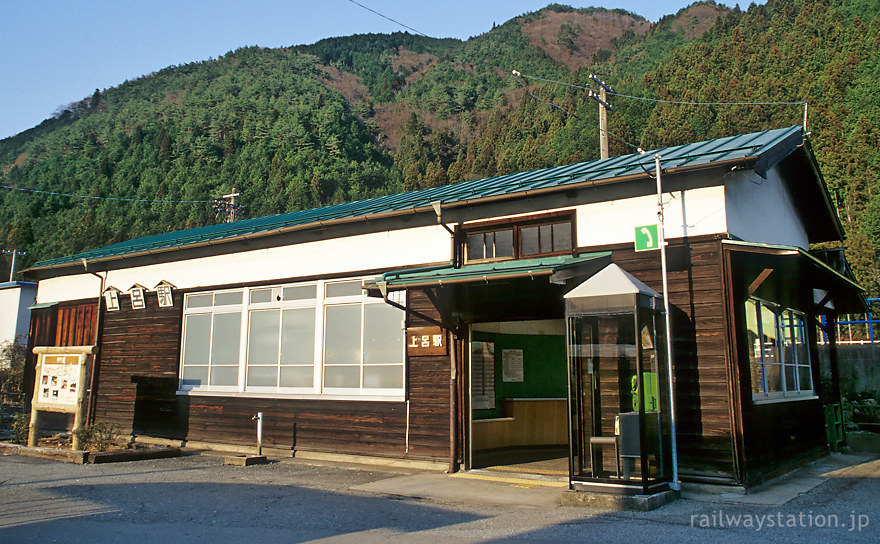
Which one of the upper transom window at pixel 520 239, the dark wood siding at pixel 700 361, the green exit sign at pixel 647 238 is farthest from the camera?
the upper transom window at pixel 520 239

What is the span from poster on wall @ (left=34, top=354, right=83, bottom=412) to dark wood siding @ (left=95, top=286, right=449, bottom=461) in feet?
6.32

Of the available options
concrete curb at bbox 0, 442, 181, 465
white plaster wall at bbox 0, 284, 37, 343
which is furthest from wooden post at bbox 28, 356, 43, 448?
white plaster wall at bbox 0, 284, 37, 343

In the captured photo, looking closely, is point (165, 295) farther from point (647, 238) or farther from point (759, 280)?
point (759, 280)

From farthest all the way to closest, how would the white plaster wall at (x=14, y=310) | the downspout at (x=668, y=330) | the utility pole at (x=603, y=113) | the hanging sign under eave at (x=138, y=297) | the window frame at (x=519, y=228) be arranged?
1. the white plaster wall at (x=14, y=310)
2. the utility pole at (x=603, y=113)
3. the hanging sign under eave at (x=138, y=297)
4. the window frame at (x=519, y=228)
5. the downspout at (x=668, y=330)

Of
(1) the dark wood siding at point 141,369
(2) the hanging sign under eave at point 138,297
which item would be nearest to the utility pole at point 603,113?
(1) the dark wood siding at point 141,369

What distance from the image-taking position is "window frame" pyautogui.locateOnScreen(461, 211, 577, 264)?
33.0 feet

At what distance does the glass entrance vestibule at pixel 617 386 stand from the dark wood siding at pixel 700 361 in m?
0.36

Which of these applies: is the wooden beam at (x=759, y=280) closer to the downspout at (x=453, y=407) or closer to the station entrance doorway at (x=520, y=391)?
the station entrance doorway at (x=520, y=391)

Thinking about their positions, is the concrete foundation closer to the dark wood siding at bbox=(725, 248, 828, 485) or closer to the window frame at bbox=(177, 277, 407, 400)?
the dark wood siding at bbox=(725, 248, 828, 485)

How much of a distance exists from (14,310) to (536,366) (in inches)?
996

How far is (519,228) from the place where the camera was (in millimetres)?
10641

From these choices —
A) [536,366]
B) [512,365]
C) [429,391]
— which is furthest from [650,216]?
[536,366]

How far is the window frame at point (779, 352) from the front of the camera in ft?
31.4

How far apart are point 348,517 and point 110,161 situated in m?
94.3
